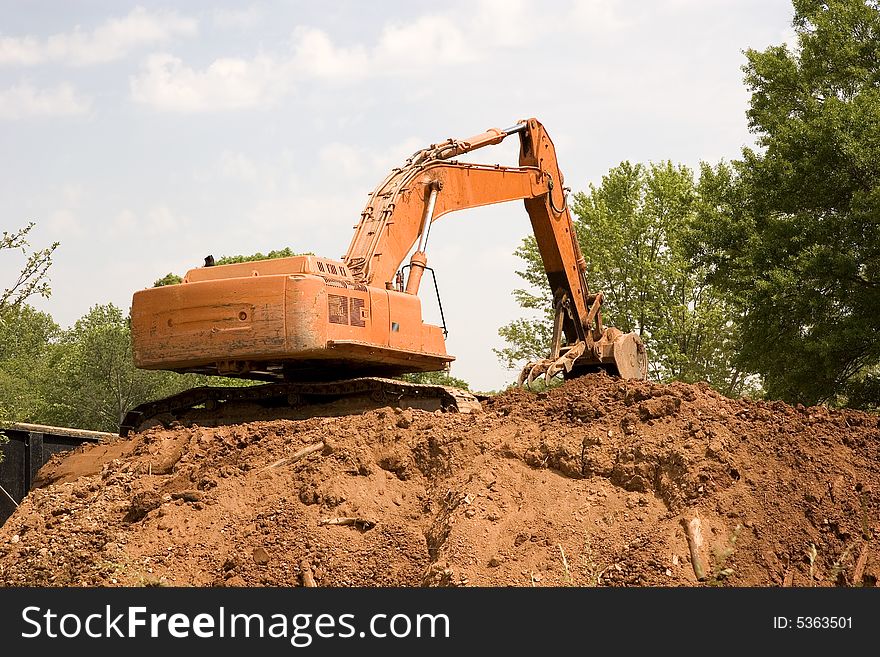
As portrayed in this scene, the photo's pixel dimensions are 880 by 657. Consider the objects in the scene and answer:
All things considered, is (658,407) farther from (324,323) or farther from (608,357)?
(608,357)

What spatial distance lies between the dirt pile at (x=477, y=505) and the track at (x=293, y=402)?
0.76 m

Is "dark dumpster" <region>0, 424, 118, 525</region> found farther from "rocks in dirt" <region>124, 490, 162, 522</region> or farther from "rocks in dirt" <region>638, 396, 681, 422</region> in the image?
"rocks in dirt" <region>638, 396, 681, 422</region>

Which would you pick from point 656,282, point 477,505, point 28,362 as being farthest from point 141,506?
point 28,362

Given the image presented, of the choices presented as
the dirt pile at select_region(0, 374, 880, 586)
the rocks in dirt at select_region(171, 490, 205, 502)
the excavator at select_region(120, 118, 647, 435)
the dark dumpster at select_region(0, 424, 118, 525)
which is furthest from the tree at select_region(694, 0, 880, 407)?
the rocks in dirt at select_region(171, 490, 205, 502)

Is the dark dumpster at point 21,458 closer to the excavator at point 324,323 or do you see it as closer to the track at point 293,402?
the track at point 293,402

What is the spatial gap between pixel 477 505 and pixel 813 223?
1607cm

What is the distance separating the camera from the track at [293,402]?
10.3 meters

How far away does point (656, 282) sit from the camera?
33656 millimetres

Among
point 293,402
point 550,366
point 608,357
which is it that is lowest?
point 293,402

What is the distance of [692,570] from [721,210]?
18.4m

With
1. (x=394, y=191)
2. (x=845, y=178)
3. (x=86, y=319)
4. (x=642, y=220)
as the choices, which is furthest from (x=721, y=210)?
(x=86, y=319)

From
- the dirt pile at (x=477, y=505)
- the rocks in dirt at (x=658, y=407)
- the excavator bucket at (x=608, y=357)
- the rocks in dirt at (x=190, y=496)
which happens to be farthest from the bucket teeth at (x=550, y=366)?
the rocks in dirt at (x=190, y=496)

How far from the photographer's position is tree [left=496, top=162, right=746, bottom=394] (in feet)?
109

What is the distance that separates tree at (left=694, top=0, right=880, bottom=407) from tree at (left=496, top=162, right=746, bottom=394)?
8409 millimetres
